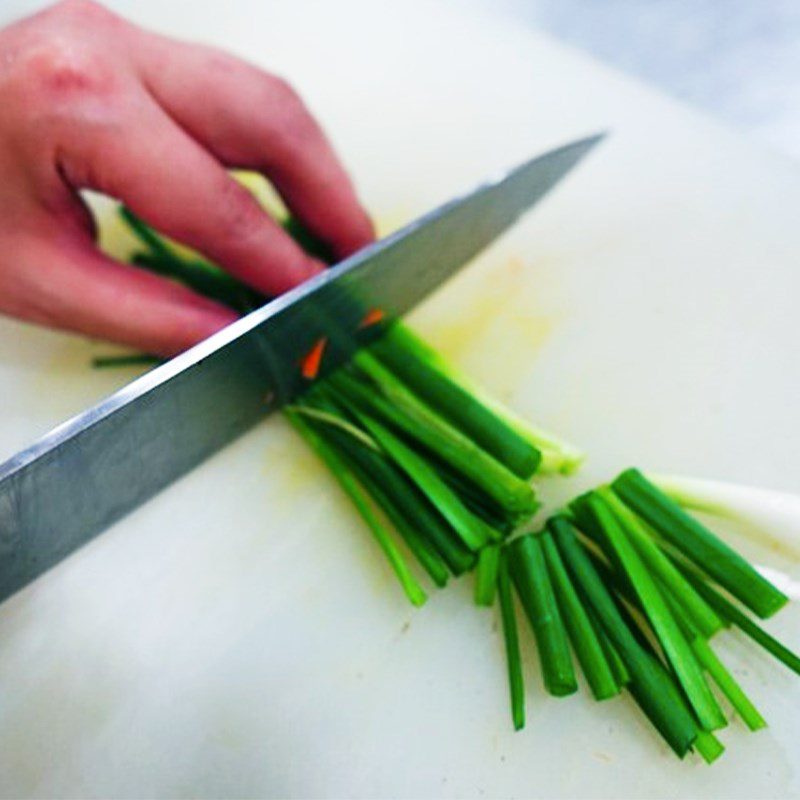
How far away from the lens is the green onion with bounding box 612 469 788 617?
1.21 meters

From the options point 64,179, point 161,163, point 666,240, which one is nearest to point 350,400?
point 161,163

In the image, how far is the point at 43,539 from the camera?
1.24m

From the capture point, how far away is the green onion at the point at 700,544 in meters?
1.21

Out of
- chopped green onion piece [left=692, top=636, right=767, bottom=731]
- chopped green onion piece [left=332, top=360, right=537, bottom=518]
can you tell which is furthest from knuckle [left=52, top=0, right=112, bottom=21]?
chopped green onion piece [left=692, top=636, right=767, bottom=731]

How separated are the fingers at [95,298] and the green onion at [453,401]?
0.32m

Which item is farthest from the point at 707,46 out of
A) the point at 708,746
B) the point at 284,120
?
the point at 708,746

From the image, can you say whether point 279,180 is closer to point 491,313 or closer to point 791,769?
point 491,313

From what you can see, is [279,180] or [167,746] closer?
[167,746]

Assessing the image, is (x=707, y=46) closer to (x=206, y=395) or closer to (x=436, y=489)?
(x=436, y=489)

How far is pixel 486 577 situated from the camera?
4.24 feet

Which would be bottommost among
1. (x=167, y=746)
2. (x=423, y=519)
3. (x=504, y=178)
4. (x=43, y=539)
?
(x=167, y=746)

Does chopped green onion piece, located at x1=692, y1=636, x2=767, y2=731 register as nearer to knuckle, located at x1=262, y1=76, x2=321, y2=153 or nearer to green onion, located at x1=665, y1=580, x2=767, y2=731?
green onion, located at x1=665, y1=580, x2=767, y2=731

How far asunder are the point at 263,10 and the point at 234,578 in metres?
1.62

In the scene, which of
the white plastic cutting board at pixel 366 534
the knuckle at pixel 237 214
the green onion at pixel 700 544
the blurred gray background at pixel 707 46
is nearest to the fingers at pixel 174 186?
the knuckle at pixel 237 214
